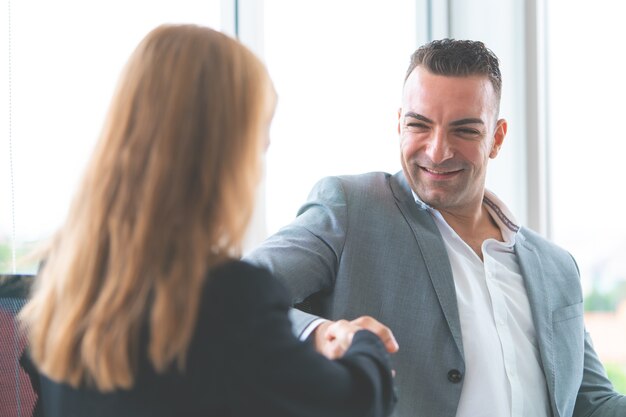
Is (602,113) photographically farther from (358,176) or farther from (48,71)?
(48,71)

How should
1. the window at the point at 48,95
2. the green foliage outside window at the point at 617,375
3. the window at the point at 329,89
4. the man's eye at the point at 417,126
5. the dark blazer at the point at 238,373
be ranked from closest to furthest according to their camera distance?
the dark blazer at the point at 238,373
the window at the point at 48,95
the man's eye at the point at 417,126
the window at the point at 329,89
the green foliage outside window at the point at 617,375

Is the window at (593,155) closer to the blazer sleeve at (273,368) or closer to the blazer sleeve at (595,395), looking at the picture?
the blazer sleeve at (595,395)

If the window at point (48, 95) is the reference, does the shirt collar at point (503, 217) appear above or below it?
below

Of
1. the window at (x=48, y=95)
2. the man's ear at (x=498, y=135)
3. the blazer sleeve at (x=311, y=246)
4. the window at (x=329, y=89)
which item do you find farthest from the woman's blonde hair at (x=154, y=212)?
the window at (x=329, y=89)

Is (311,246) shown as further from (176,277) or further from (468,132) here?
(176,277)

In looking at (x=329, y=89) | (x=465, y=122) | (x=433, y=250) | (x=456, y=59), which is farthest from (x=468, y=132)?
(x=329, y=89)

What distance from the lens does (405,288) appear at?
5.71ft

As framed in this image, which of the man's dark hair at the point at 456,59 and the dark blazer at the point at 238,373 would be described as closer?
the dark blazer at the point at 238,373

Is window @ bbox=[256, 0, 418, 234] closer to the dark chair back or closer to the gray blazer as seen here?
the gray blazer

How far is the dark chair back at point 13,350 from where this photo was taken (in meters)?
1.35

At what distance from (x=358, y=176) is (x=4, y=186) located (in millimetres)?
786

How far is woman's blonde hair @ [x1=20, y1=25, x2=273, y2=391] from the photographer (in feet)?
2.93

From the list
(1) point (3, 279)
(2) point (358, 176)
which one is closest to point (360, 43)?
(2) point (358, 176)

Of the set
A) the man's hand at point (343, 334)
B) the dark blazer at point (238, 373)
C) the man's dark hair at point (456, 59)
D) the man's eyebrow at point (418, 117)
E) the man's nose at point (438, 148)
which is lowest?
the man's hand at point (343, 334)
